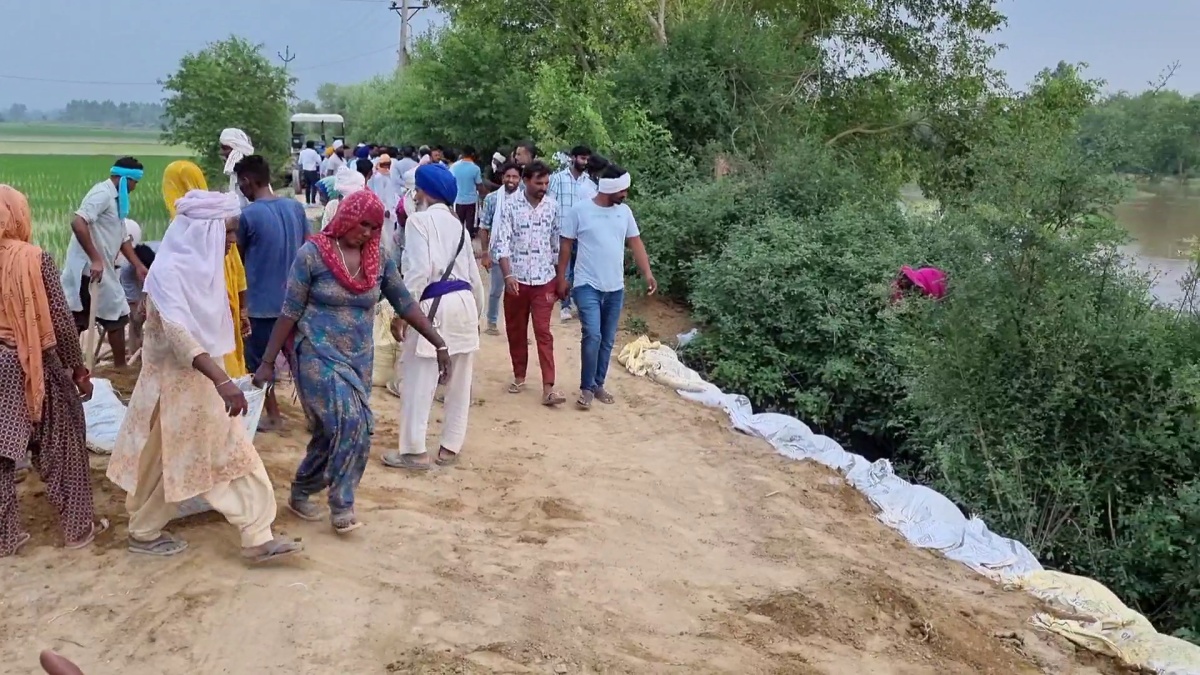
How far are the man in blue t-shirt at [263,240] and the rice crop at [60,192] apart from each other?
279 centimetres

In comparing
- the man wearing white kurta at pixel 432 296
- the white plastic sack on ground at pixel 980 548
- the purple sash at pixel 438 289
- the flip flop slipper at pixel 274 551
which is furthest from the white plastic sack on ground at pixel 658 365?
the flip flop slipper at pixel 274 551

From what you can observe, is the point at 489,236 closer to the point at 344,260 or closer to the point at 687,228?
the point at 687,228

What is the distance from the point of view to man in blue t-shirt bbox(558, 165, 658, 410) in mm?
6684

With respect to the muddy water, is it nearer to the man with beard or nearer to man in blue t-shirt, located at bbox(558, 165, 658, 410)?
the man with beard

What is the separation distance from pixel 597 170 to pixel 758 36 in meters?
7.73

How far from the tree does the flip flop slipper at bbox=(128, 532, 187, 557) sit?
78.4 ft

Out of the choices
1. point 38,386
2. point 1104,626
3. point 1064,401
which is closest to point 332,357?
point 38,386

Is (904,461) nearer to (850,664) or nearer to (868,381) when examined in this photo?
(868,381)

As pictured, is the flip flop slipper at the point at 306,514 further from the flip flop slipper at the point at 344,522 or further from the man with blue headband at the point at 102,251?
the man with blue headband at the point at 102,251

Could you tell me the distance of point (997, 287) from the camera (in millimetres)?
6352

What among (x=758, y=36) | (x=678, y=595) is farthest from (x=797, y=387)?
(x=758, y=36)

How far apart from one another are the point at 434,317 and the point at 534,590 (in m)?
1.71

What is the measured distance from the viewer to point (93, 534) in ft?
13.5

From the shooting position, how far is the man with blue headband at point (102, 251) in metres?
5.86
